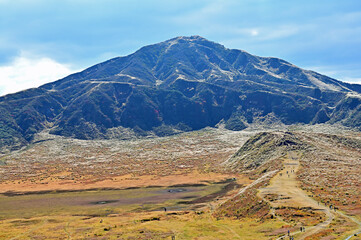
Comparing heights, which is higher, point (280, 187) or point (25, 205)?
point (280, 187)

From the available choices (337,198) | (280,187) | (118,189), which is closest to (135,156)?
(118,189)

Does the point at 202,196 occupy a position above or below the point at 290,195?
below

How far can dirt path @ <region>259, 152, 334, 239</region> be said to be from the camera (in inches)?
1765

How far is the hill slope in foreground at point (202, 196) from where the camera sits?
51594 mm

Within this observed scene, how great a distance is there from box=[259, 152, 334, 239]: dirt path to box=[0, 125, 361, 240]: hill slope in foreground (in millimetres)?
230

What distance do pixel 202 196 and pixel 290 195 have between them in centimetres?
3129

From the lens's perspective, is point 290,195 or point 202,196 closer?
point 290,195

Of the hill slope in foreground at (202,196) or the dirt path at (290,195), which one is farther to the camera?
the hill slope in foreground at (202,196)

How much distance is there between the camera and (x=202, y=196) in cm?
8688

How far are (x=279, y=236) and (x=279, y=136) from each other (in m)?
109

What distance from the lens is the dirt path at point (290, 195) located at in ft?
147

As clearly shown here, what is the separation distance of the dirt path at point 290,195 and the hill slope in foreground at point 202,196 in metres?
0.23

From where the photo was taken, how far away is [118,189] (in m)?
104

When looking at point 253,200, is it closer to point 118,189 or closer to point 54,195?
point 118,189
